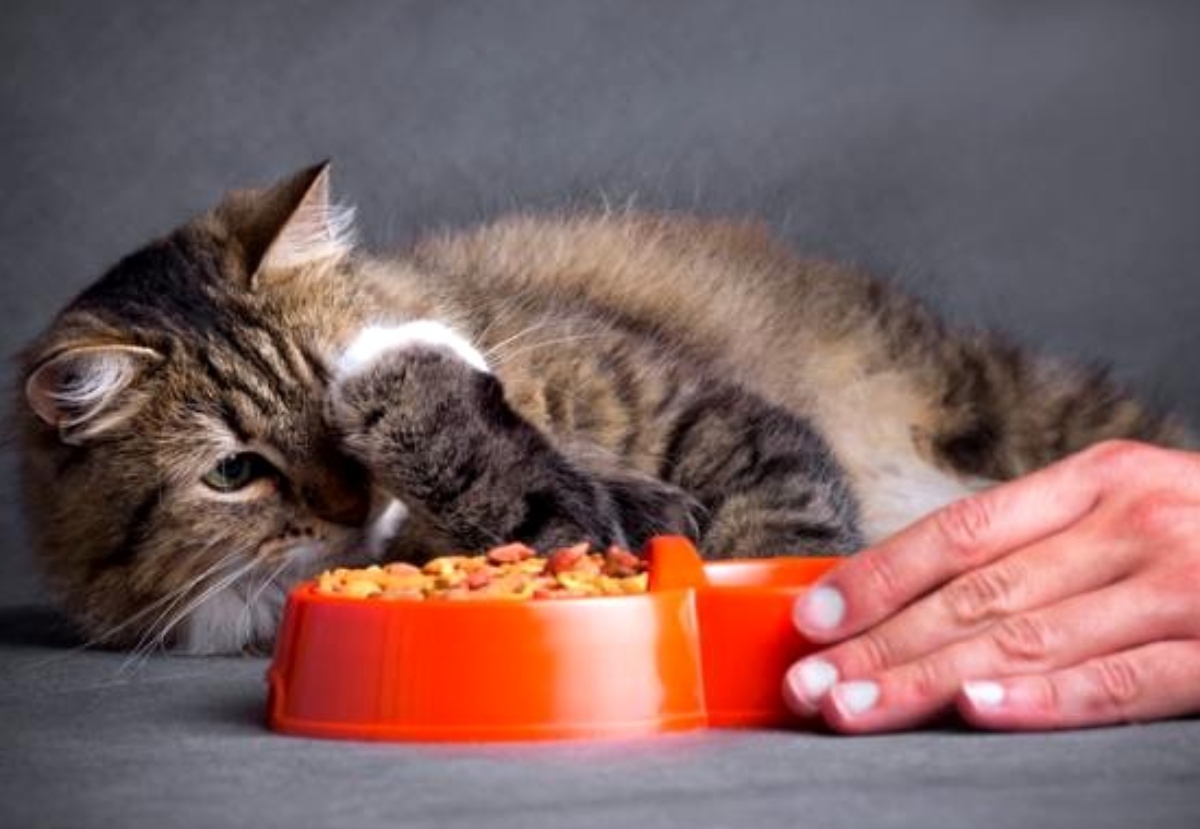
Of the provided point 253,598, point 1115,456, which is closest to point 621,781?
point 1115,456

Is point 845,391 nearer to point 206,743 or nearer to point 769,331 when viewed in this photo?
point 769,331

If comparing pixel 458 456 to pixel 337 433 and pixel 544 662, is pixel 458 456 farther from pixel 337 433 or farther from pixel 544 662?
pixel 544 662

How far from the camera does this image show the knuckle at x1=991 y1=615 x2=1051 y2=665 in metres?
2.02

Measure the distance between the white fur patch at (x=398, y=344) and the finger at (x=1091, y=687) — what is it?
0.92 metres

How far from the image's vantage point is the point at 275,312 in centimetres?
282

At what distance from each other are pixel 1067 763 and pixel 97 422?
4.78 feet

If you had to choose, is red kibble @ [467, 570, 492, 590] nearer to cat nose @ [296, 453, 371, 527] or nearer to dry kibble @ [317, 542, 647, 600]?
dry kibble @ [317, 542, 647, 600]

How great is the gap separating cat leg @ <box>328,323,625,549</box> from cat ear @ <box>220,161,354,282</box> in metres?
0.30

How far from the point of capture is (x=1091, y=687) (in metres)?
2.03

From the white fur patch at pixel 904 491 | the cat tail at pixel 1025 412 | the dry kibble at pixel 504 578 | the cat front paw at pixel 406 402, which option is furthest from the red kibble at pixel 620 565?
the cat tail at pixel 1025 412

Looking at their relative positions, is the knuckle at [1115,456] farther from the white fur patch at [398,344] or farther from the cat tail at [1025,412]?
the cat tail at [1025,412]

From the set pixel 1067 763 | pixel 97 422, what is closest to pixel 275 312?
pixel 97 422

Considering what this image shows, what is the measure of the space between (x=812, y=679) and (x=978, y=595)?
0.18 m

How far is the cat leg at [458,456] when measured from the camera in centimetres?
253
